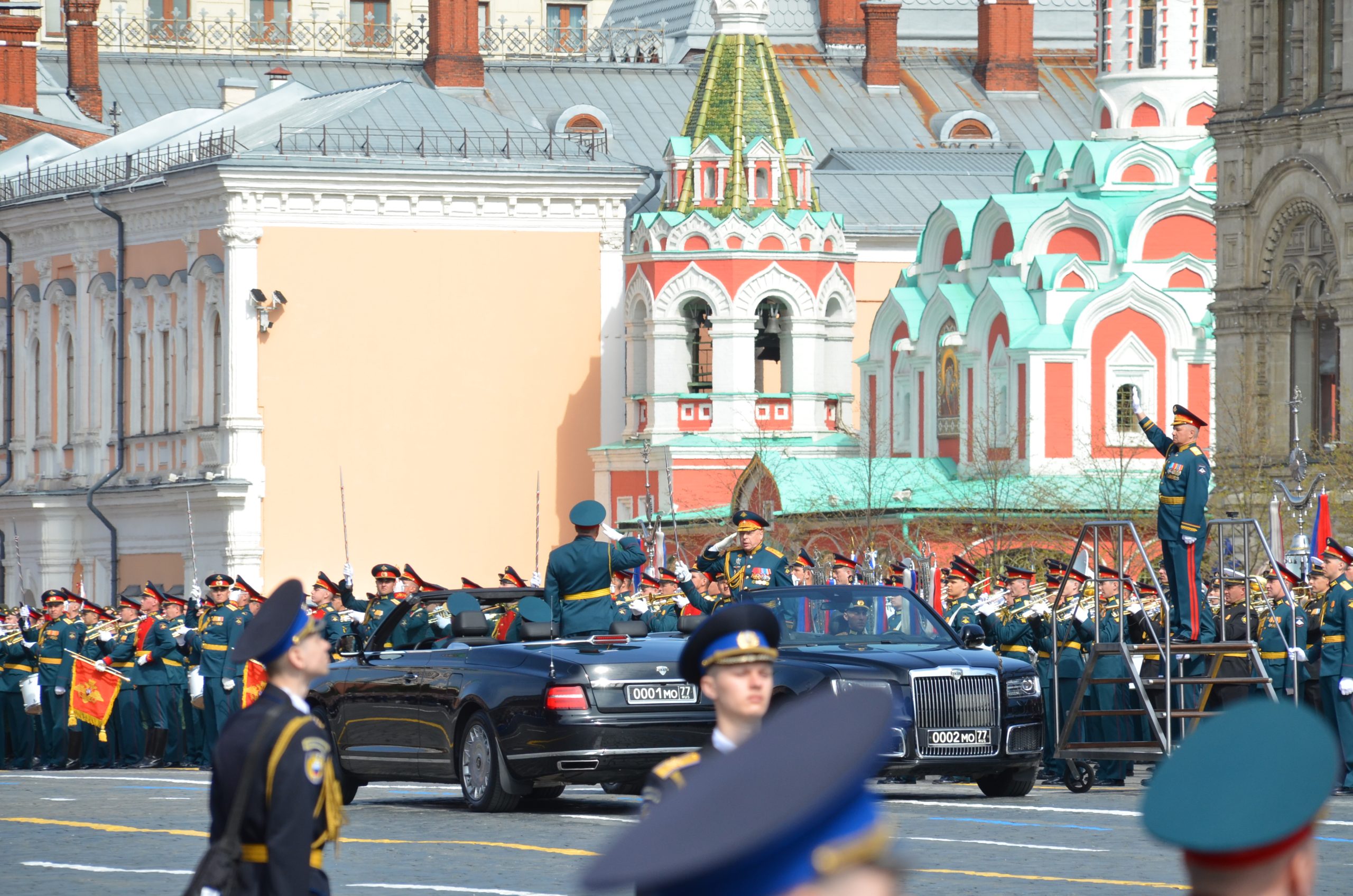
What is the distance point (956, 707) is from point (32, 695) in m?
14.3

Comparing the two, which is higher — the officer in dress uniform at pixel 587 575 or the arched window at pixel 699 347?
the arched window at pixel 699 347

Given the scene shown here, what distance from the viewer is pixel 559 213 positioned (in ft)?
188

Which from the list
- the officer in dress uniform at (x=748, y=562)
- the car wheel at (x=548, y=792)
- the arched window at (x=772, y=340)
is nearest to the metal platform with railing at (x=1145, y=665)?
the officer in dress uniform at (x=748, y=562)

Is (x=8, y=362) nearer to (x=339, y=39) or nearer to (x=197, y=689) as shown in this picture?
(x=339, y=39)

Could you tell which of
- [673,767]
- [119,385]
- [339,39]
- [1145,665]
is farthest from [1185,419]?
[339,39]

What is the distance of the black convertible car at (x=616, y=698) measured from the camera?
16.3m

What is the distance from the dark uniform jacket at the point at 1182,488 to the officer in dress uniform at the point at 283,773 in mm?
13087

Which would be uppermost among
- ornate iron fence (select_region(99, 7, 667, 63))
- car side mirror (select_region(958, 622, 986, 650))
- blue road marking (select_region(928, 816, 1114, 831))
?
ornate iron fence (select_region(99, 7, 667, 63))

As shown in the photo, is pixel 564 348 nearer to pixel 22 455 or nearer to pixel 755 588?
pixel 22 455

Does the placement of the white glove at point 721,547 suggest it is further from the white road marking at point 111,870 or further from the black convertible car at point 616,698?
the white road marking at point 111,870

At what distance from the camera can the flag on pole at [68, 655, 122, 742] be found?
89.7 feet

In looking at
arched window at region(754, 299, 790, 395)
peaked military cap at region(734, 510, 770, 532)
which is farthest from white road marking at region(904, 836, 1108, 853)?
arched window at region(754, 299, 790, 395)

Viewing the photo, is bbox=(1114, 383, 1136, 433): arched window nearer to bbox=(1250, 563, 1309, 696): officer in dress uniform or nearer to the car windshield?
bbox=(1250, 563, 1309, 696): officer in dress uniform

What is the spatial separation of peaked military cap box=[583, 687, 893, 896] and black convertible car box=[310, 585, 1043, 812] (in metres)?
13.1
